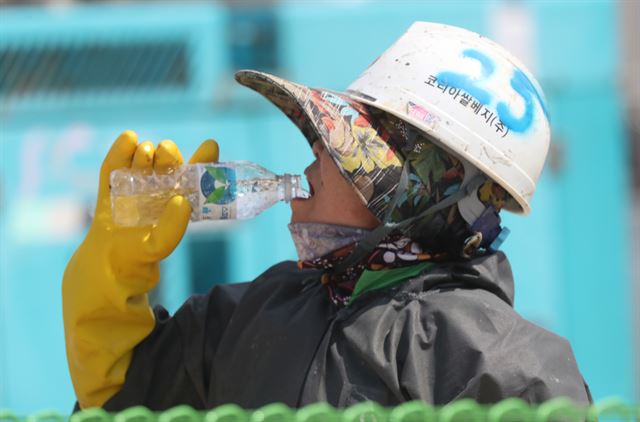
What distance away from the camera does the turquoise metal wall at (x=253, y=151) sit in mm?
4957

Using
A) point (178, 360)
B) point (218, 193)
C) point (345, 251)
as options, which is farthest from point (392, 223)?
point (178, 360)

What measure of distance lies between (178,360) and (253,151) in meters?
2.47

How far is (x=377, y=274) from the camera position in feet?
8.10

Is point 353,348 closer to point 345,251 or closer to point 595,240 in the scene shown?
point 345,251

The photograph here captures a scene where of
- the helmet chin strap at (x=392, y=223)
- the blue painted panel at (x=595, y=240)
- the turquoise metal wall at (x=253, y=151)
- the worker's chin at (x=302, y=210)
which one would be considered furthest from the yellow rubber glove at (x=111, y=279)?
the blue painted panel at (x=595, y=240)

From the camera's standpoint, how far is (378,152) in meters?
2.45

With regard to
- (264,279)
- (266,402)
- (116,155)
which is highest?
(116,155)

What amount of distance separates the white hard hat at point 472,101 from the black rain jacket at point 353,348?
9.6 inches

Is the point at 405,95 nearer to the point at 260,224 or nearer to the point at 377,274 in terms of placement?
the point at 377,274

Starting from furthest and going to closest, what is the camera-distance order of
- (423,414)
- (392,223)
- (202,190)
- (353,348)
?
(202,190) → (392,223) → (353,348) → (423,414)

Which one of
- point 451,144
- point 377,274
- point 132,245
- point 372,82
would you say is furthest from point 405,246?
point 132,245

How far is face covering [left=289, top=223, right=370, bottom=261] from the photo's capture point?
2506 millimetres

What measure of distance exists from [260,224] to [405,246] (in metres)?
2.54

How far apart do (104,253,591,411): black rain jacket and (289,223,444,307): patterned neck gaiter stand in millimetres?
56
